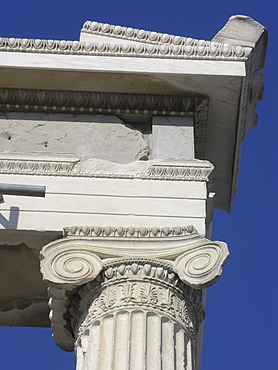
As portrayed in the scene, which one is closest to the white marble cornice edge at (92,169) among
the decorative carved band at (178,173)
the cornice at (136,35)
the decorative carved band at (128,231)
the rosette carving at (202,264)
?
the decorative carved band at (178,173)

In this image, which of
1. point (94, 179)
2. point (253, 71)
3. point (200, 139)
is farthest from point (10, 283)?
point (253, 71)

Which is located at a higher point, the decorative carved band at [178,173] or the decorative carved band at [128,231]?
the decorative carved band at [178,173]

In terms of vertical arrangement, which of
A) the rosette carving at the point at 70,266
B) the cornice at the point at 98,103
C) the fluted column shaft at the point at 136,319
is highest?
the cornice at the point at 98,103

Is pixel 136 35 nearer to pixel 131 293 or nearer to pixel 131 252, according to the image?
pixel 131 252

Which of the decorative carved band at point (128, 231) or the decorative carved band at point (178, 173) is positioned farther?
the decorative carved band at point (178, 173)

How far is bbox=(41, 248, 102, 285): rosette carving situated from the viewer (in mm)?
11195

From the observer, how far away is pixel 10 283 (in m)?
13.0

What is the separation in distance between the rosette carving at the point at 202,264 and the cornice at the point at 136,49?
7.65 feet

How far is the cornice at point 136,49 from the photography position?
1282 cm

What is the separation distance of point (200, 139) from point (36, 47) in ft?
6.72

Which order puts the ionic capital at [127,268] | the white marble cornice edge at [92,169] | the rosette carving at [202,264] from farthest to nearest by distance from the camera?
1. the white marble cornice edge at [92,169]
2. the rosette carving at [202,264]
3. the ionic capital at [127,268]

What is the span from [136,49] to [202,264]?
269cm

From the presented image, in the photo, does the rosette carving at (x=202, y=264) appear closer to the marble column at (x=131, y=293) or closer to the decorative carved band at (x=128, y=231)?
the marble column at (x=131, y=293)

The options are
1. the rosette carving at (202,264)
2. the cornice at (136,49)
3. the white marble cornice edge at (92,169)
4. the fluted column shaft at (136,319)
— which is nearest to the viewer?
the fluted column shaft at (136,319)
